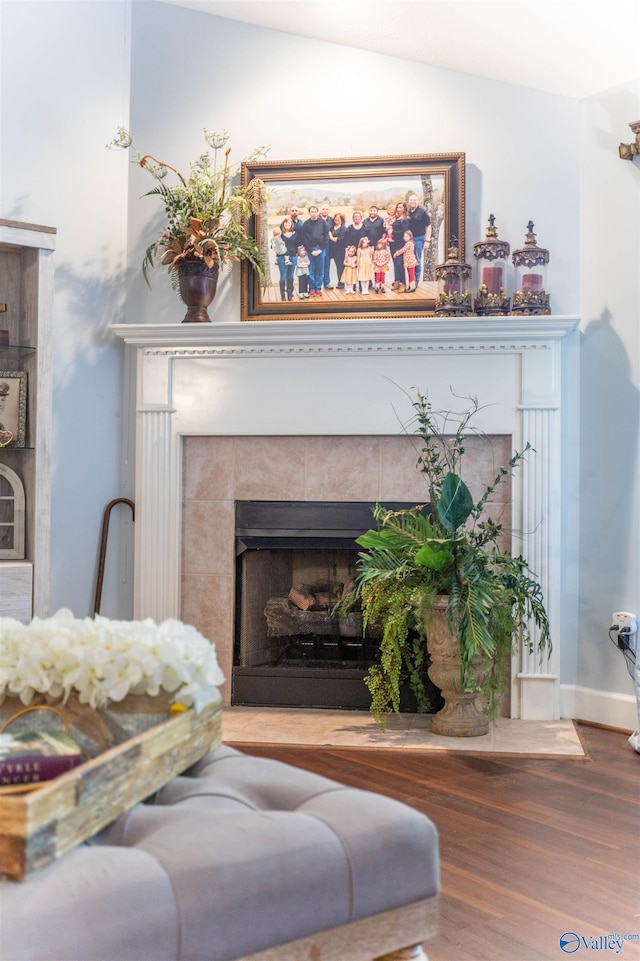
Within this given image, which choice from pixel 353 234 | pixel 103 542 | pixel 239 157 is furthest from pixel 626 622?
pixel 239 157

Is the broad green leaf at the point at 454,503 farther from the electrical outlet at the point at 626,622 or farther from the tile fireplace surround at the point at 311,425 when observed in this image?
the electrical outlet at the point at 626,622

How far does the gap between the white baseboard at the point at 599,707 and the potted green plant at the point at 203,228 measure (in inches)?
86.9

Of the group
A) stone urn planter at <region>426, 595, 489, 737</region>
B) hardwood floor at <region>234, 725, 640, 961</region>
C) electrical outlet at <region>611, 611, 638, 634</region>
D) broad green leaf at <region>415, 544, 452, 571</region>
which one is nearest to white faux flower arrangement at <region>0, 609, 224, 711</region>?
hardwood floor at <region>234, 725, 640, 961</region>

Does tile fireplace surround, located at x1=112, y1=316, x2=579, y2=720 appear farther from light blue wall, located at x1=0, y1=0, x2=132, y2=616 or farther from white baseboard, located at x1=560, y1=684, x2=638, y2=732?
light blue wall, located at x1=0, y1=0, x2=132, y2=616

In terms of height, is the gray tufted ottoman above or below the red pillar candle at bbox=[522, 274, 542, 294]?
below

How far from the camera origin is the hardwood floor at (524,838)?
1857 mm

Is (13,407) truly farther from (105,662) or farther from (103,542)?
(105,662)

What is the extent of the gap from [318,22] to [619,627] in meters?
2.83

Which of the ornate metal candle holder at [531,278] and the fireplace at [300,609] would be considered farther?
the fireplace at [300,609]

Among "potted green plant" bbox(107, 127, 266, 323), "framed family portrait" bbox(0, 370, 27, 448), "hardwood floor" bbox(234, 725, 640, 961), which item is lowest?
"hardwood floor" bbox(234, 725, 640, 961)

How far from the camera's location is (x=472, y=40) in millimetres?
3756

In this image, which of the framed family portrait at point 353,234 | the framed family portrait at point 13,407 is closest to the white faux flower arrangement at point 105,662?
the framed family portrait at point 13,407

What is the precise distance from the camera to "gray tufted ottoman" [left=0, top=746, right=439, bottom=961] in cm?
100

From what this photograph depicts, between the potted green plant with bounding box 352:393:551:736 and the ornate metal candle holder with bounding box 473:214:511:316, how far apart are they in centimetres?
58
